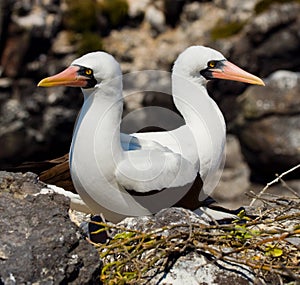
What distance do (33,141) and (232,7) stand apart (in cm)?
876

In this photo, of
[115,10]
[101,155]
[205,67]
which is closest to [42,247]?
[101,155]

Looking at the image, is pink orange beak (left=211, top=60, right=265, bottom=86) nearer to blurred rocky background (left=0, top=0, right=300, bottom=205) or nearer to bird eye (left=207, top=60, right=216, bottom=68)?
bird eye (left=207, top=60, right=216, bottom=68)

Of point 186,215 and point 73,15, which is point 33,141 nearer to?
point 73,15

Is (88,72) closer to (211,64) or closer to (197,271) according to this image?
(211,64)

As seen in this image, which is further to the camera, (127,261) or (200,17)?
(200,17)

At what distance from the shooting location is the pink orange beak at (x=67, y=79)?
18.3ft

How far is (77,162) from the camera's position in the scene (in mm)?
5660

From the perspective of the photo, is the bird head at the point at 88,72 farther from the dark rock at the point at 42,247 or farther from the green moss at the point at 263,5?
the green moss at the point at 263,5

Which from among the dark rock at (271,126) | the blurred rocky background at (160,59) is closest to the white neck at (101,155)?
the blurred rocky background at (160,59)

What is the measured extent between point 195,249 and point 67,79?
71.6 inches

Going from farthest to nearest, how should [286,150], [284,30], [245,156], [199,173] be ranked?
1. [284,30]
2. [245,156]
3. [286,150]
4. [199,173]

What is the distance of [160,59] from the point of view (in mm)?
24656

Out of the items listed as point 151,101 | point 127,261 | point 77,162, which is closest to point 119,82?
point 77,162

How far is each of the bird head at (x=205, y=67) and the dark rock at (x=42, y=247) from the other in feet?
8.14
